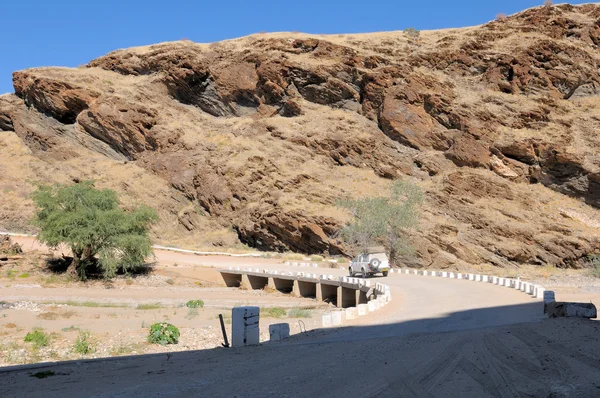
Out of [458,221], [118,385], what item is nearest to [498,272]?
[458,221]

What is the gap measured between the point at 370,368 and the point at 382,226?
33.1 meters

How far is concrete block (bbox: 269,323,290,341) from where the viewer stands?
13.4 m

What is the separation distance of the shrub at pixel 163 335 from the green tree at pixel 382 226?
26.7m

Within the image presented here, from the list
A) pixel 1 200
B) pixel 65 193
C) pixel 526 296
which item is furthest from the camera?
pixel 1 200

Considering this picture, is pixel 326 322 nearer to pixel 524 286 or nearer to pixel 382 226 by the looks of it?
pixel 524 286

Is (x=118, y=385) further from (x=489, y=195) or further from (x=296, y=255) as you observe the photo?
(x=489, y=195)

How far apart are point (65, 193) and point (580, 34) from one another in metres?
55.9

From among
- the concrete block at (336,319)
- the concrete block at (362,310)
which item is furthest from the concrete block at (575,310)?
the concrete block at (336,319)

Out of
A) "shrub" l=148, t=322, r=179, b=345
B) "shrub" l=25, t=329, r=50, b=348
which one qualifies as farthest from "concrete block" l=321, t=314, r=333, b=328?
"shrub" l=25, t=329, r=50, b=348

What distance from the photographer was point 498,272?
38844 mm

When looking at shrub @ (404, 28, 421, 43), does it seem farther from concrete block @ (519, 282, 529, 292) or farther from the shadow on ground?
the shadow on ground

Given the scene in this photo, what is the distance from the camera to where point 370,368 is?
8.57 metres

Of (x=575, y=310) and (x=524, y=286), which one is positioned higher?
(x=575, y=310)

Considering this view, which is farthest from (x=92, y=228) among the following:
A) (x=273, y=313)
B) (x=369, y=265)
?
(x=369, y=265)
